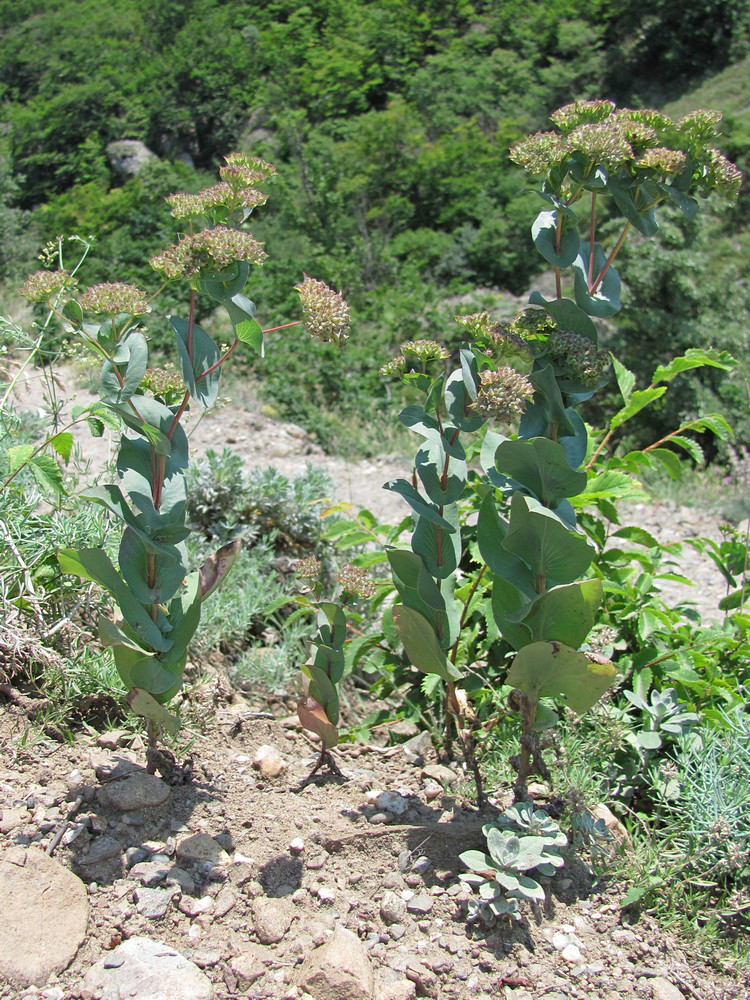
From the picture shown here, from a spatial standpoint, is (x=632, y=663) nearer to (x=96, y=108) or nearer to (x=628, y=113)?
(x=628, y=113)

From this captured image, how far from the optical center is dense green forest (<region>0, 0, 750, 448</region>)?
777cm

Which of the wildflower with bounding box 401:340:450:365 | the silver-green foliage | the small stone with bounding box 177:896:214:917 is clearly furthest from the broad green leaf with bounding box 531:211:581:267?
the small stone with bounding box 177:896:214:917

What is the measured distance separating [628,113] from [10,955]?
6.99 feet

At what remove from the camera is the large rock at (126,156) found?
49.1ft

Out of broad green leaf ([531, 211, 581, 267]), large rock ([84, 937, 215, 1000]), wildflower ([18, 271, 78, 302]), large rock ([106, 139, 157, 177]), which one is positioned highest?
broad green leaf ([531, 211, 581, 267])

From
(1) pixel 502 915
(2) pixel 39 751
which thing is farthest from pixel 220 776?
(1) pixel 502 915

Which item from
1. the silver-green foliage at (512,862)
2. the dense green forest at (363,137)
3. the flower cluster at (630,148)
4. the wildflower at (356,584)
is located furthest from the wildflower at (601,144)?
the dense green forest at (363,137)

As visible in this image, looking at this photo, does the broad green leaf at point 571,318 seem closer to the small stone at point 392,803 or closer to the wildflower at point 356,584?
the wildflower at point 356,584

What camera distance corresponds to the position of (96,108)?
1576 cm

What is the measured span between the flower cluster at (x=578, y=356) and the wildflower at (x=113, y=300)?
0.86 m

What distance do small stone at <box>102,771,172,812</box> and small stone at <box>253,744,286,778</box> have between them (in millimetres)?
313

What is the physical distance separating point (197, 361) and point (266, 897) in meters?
1.17

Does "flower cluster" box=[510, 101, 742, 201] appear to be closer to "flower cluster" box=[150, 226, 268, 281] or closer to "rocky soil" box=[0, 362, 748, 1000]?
"flower cluster" box=[150, 226, 268, 281]

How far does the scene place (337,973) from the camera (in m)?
1.51
